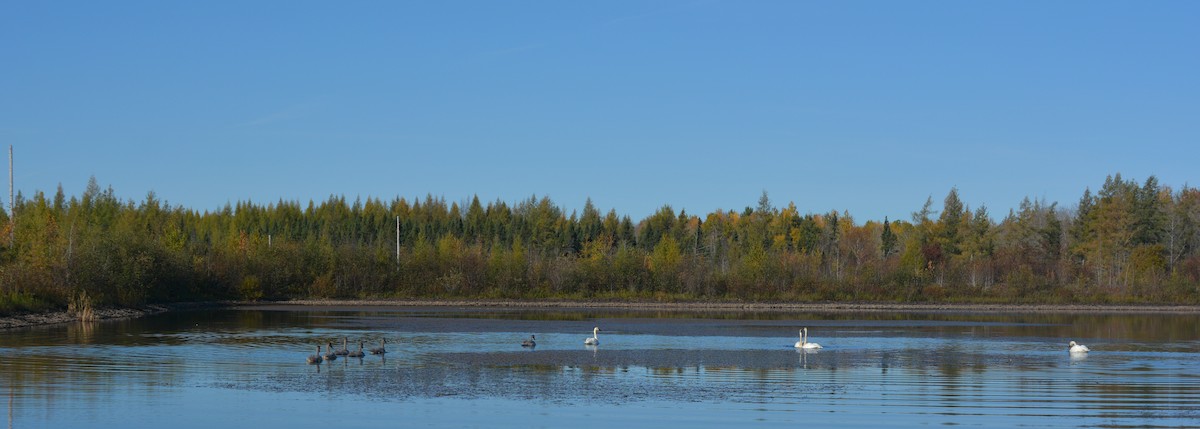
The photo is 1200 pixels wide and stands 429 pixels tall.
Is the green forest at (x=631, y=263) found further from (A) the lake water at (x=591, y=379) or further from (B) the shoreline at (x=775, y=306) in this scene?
(A) the lake water at (x=591, y=379)

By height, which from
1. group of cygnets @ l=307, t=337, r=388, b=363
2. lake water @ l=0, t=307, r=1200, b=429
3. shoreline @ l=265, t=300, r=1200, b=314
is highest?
group of cygnets @ l=307, t=337, r=388, b=363

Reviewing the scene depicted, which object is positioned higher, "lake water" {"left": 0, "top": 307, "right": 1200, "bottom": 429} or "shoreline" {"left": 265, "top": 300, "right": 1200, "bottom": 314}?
"lake water" {"left": 0, "top": 307, "right": 1200, "bottom": 429}

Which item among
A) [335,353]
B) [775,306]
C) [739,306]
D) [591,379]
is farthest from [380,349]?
[775,306]

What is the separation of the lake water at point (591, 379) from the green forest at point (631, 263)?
53.7 ft

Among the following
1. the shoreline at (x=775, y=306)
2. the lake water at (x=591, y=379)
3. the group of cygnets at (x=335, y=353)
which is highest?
the group of cygnets at (x=335, y=353)

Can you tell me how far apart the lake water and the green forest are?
16367mm

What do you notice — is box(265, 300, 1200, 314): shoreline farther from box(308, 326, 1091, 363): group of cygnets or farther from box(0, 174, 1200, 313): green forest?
box(308, 326, 1091, 363): group of cygnets

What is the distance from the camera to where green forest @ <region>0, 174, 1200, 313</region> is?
2144 inches

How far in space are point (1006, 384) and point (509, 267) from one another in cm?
5160

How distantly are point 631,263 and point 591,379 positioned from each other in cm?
5011

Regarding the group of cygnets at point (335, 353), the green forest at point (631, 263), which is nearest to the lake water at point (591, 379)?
the group of cygnets at point (335, 353)

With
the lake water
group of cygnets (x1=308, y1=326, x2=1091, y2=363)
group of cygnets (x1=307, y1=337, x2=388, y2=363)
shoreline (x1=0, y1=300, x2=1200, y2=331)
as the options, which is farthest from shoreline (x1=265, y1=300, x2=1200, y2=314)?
group of cygnets (x1=307, y1=337, x2=388, y2=363)

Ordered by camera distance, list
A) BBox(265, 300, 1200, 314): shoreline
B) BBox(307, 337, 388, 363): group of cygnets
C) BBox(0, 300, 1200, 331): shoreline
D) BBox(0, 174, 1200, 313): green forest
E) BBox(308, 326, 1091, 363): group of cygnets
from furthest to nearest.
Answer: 1. BBox(265, 300, 1200, 314): shoreline
2. BBox(0, 300, 1200, 331): shoreline
3. BBox(0, 174, 1200, 313): green forest
4. BBox(308, 326, 1091, 363): group of cygnets
5. BBox(307, 337, 388, 363): group of cygnets

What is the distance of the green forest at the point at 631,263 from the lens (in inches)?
2144
